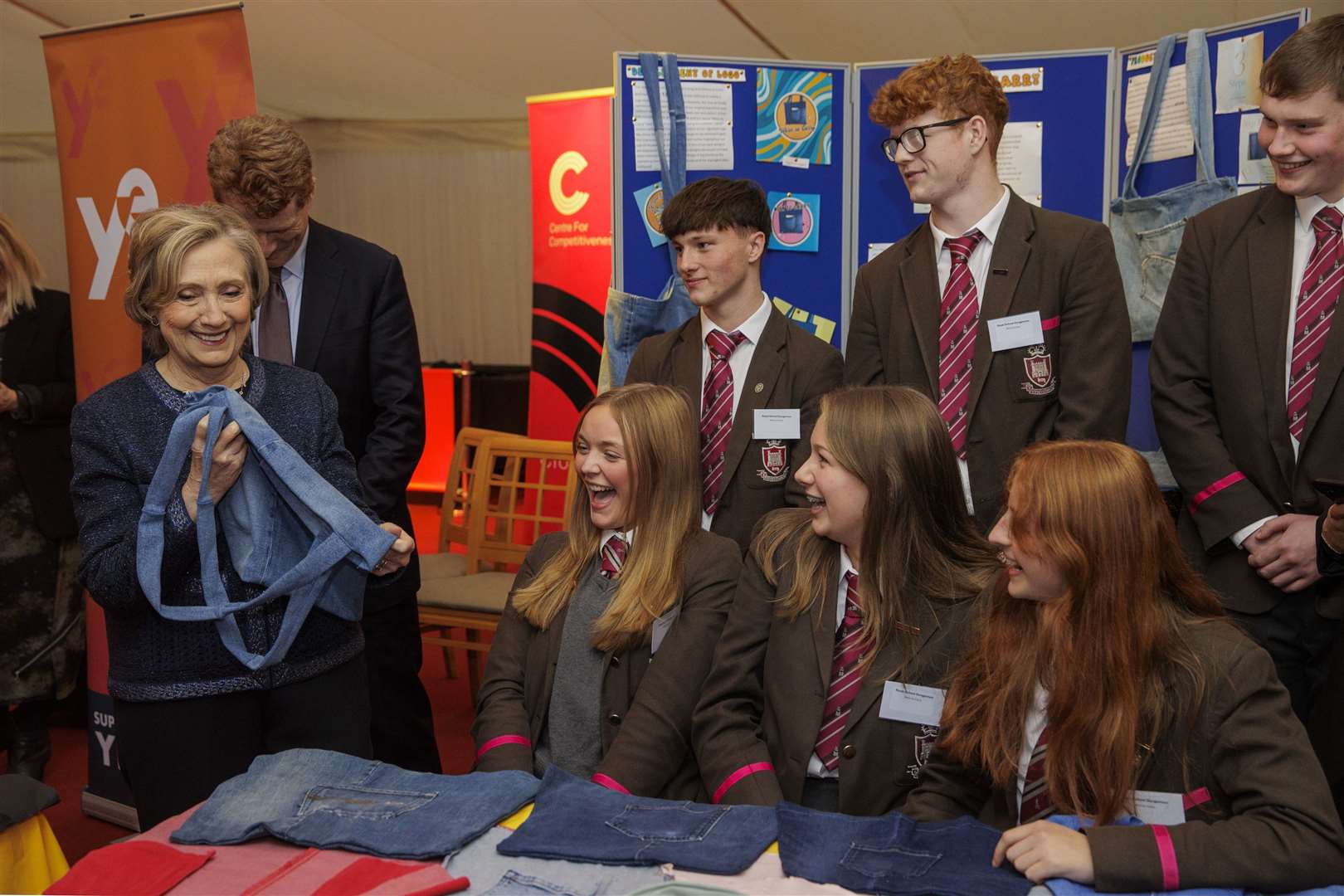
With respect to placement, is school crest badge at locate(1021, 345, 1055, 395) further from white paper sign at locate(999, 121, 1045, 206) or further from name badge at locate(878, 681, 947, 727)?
white paper sign at locate(999, 121, 1045, 206)

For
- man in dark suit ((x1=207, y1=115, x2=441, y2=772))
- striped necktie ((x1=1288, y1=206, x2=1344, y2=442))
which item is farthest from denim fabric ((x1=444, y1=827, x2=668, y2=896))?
striped necktie ((x1=1288, y1=206, x2=1344, y2=442))

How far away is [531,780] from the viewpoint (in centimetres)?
166

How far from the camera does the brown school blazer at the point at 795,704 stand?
A: 206 centimetres

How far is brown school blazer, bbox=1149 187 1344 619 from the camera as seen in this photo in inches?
88.7

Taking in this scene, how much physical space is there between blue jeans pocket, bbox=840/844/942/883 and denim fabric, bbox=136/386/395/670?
975 millimetres

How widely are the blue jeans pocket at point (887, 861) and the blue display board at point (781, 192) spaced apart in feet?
7.16

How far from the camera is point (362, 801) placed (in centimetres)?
159

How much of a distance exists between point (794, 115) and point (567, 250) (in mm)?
2082

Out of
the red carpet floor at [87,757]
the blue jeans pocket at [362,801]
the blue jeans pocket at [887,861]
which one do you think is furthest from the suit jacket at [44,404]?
the blue jeans pocket at [887,861]

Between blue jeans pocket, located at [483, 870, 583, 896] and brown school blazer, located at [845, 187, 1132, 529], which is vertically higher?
brown school blazer, located at [845, 187, 1132, 529]

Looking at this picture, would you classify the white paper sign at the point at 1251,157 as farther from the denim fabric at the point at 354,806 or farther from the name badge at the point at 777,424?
the denim fabric at the point at 354,806

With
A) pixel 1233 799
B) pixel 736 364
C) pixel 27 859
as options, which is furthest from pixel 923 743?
pixel 27 859

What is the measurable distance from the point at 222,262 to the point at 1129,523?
1.55 meters

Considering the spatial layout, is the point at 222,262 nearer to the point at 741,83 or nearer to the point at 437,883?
the point at 437,883
